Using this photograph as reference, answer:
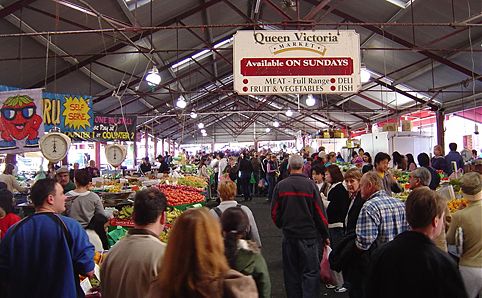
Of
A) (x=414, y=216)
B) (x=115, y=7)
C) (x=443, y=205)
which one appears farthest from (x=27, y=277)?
(x=115, y=7)

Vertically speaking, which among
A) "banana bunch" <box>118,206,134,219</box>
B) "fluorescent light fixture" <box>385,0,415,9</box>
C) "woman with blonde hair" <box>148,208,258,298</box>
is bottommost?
"banana bunch" <box>118,206,134,219</box>

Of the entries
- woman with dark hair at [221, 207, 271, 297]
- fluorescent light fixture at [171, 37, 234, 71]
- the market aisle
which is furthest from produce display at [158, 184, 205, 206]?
fluorescent light fixture at [171, 37, 234, 71]

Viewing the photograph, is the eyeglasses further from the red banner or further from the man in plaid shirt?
the man in plaid shirt

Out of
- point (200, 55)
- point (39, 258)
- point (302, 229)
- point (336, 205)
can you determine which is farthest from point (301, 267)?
point (200, 55)

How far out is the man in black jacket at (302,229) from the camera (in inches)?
169

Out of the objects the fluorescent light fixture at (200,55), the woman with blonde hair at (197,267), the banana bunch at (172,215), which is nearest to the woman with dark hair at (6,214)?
the banana bunch at (172,215)

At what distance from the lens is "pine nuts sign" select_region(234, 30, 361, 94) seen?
5281 millimetres

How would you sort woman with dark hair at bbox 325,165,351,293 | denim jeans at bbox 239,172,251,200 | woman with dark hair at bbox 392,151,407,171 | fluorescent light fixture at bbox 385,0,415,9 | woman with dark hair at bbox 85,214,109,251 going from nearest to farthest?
woman with dark hair at bbox 85,214,109,251 < woman with dark hair at bbox 325,165,351,293 < woman with dark hair at bbox 392,151,407,171 < fluorescent light fixture at bbox 385,0,415,9 < denim jeans at bbox 239,172,251,200

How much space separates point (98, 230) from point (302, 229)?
85.0 inches

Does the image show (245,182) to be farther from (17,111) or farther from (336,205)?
(336,205)

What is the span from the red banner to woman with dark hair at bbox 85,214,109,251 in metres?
2.48

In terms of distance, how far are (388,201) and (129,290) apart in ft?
7.55

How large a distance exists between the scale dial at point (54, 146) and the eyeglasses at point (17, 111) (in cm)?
132

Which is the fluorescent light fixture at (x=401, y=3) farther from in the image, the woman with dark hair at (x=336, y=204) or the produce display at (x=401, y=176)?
the woman with dark hair at (x=336, y=204)
